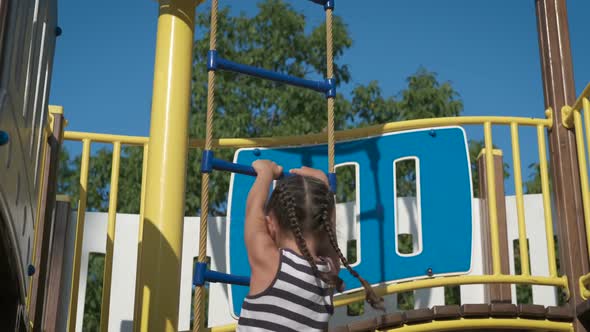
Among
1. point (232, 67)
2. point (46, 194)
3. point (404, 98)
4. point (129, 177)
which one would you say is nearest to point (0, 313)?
point (46, 194)

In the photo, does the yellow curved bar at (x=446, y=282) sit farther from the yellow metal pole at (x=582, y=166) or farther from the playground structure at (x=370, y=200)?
the yellow metal pole at (x=582, y=166)

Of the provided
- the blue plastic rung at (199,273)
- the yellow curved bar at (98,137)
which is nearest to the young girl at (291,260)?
the blue plastic rung at (199,273)

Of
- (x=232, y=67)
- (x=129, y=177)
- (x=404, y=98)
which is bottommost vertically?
(x=232, y=67)

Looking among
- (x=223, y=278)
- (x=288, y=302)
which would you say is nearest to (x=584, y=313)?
(x=223, y=278)

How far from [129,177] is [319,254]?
9.41 meters

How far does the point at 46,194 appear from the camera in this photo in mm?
3377

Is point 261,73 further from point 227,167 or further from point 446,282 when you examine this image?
point 446,282

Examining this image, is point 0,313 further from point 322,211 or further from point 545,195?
point 545,195

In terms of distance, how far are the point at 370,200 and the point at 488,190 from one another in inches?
24.0

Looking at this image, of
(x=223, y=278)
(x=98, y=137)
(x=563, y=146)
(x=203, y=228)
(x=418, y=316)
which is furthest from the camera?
(x=563, y=146)

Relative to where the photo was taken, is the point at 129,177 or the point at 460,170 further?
the point at 129,177

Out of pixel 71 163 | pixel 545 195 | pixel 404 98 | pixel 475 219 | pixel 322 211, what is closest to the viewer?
pixel 322 211

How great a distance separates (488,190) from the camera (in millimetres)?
3875

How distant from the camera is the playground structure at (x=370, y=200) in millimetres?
3029
